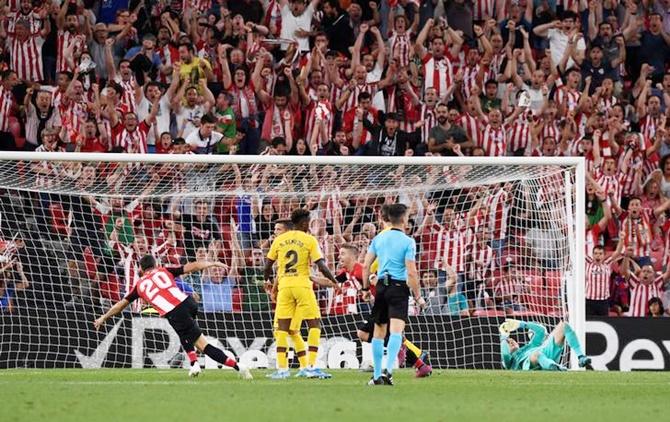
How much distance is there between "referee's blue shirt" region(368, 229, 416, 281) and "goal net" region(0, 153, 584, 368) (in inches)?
165

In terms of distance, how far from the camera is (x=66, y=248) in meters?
19.9

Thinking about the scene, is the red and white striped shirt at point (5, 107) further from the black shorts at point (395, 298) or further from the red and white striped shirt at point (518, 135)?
the black shorts at point (395, 298)

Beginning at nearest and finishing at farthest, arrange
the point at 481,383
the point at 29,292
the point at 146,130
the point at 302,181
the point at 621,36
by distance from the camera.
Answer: the point at 481,383 < the point at 29,292 < the point at 302,181 < the point at 146,130 < the point at 621,36

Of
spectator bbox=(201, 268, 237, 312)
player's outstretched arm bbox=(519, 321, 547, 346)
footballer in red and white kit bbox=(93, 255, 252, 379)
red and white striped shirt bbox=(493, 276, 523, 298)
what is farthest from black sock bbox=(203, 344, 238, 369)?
red and white striped shirt bbox=(493, 276, 523, 298)

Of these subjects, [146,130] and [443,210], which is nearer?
[443,210]

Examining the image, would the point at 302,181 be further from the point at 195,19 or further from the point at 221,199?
the point at 195,19

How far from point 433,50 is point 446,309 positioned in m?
6.17

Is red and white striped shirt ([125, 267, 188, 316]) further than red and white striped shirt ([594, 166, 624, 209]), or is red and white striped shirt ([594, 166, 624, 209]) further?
red and white striped shirt ([594, 166, 624, 209])

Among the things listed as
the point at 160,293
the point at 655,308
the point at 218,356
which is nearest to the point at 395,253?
the point at 218,356

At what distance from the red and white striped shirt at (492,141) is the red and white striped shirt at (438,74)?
114cm

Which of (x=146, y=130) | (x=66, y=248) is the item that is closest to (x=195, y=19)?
(x=146, y=130)

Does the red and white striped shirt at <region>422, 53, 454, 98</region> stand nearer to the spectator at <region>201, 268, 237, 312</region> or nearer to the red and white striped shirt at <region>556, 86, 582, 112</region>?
the red and white striped shirt at <region>556, 86, 582, 112</region>

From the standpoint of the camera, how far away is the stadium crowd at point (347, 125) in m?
20.3

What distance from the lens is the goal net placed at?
19.5m
